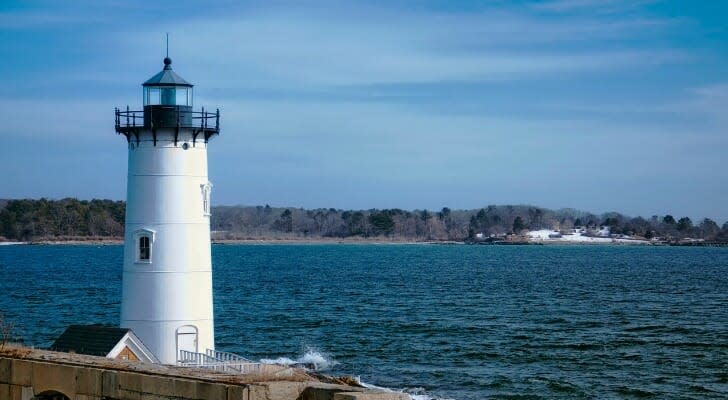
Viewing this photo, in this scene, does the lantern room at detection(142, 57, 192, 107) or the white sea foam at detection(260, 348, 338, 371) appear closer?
the lantern room at detection(142, 57, 192, 107)

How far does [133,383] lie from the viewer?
16.4 metres

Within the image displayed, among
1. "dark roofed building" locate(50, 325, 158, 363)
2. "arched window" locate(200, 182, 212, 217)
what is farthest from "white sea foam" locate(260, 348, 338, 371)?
"dark roofed building" locate(50, 325, 158, 363)

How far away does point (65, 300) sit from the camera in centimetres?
6925

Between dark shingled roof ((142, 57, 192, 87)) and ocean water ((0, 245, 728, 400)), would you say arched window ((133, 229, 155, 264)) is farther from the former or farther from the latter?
ocean water ((0, 245, 728, 400))

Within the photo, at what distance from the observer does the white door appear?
25.7 metres

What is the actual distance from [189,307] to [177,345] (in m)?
0.96

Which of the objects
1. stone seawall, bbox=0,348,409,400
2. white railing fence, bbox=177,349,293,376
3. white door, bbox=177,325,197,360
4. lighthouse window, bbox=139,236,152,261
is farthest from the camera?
lighthouse window, bbox=139,236,152,261

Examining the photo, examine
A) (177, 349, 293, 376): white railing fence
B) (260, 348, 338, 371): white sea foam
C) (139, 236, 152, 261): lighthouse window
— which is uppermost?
(139, 236, 152, 261): lighthouse window

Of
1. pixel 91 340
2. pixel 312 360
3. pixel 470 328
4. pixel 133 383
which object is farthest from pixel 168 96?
pixel 470 328

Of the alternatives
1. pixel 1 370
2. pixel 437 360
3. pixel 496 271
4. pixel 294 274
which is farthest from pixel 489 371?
pixel 496 271

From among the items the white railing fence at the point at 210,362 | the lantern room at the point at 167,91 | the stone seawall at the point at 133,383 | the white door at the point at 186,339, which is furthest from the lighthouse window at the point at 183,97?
the stone seawall at the point at 133,383

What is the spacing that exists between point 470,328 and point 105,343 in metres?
31.4

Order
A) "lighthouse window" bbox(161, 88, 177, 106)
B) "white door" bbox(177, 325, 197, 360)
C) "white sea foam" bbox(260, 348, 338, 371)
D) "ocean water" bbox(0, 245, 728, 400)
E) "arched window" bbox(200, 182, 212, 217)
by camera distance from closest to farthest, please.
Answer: "white door" bbox(177, 325, 197, 360), "arched window" bbox(200, 182, 212, 217), "lighthouse window" bbox(161, 88, 177, 106), "ocean water" bbox(0, 245, 728, 400), "white sea foam" bbox(260, 348, 338, 371)

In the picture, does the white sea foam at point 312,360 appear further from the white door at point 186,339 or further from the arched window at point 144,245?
the arched window at point 144,245
